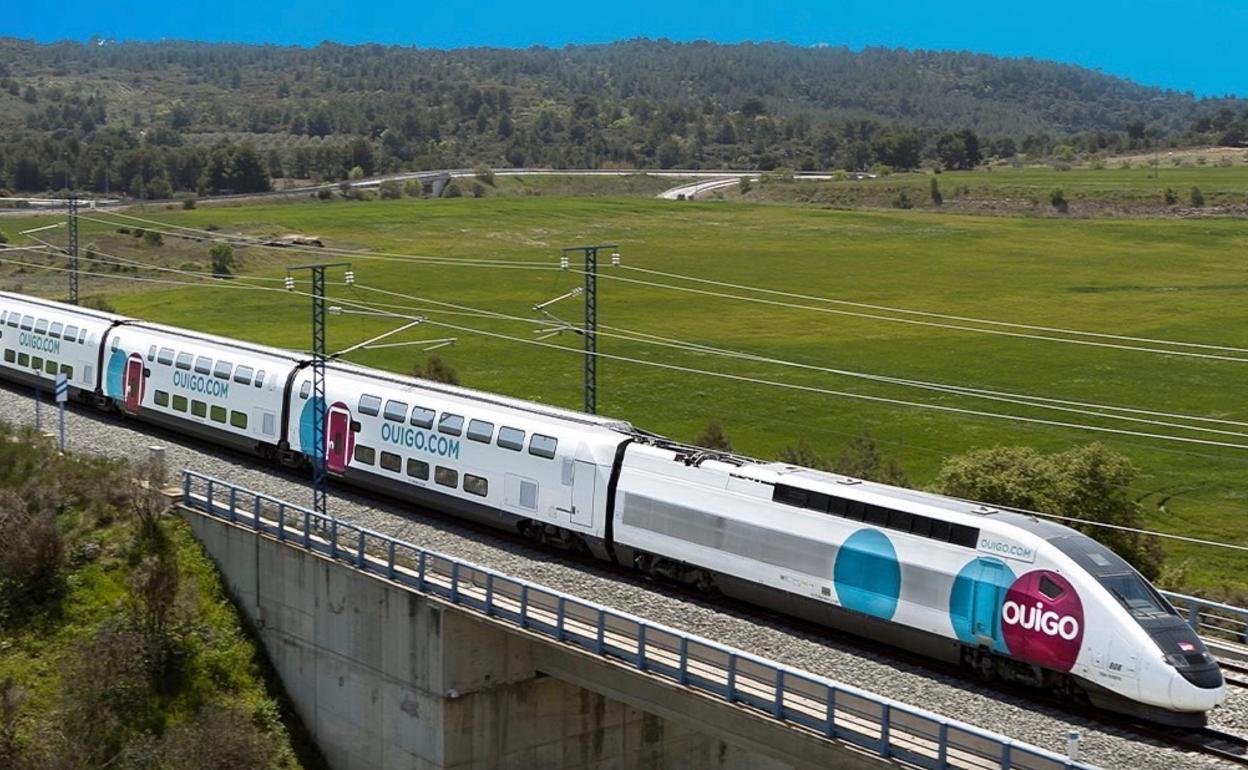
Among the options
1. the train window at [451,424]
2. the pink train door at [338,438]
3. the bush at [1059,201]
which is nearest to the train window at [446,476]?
the train window at [451,424]

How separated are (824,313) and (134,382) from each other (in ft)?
202

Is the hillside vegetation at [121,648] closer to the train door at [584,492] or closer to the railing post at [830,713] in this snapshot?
the train door at [584,492]

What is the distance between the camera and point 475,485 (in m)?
42.9

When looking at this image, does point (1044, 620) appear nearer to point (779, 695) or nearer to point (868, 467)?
point (779, 695)

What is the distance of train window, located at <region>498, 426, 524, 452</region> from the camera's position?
1644 inches

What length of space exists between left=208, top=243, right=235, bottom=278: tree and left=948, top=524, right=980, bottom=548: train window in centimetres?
8956

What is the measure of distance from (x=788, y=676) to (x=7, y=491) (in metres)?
26.2

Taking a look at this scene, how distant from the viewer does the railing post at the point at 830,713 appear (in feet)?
94.2

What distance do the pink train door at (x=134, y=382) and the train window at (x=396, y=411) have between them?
13.7 metres

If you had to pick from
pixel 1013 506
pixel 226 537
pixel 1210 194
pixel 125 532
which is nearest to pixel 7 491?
pixel 125 532

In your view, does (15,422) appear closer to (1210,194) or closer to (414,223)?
(414,223)

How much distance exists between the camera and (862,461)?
59.2m

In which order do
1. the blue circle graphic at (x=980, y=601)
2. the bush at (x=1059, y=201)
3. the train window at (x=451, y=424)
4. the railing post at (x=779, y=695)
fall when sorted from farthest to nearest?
the bush at (x=1059, y=201), the train window at (x=451, y=424), the blue circle graphic at (x=980, y=601), the railing post at (x=779, y=695)

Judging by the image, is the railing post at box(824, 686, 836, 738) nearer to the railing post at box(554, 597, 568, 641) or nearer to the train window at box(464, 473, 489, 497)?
the railing post at box(554, 597, 568, 641)
